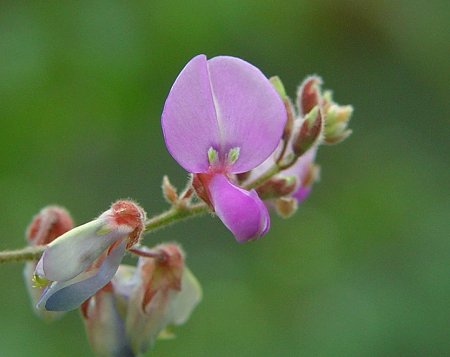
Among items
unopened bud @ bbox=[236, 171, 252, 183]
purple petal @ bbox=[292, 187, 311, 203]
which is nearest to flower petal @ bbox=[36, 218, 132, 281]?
unopened bud @ bbox=[236, 171, 252, 183]

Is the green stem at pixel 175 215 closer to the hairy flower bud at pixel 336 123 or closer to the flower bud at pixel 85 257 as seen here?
the flower bud at pixel 85 257

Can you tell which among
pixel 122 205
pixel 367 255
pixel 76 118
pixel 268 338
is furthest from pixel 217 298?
pixel 122 205

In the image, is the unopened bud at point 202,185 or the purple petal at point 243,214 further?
the unopened bud at point 202,185

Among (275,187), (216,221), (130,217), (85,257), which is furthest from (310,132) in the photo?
(216,221)

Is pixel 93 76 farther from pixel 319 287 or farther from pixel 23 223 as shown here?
pixel 319 287

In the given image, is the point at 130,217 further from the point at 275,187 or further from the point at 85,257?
the point at 275,187

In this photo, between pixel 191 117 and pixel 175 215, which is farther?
pixel 175 215

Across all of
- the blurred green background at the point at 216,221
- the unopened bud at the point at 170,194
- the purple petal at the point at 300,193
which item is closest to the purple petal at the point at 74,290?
the unopened bud at the point at 170,194
